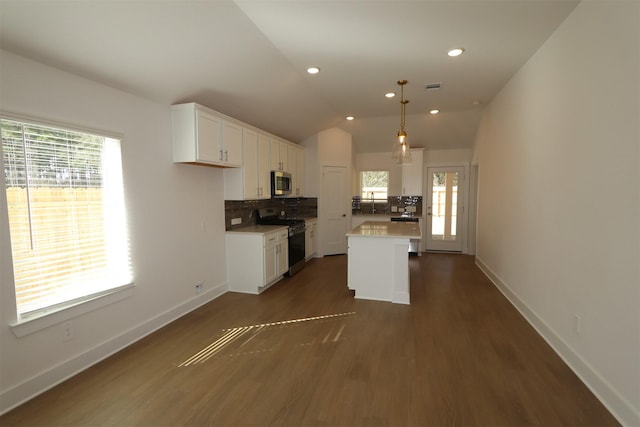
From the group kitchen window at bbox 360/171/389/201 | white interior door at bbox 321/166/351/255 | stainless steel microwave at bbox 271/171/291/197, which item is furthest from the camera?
kitchen window at bbox 360/171/389/201

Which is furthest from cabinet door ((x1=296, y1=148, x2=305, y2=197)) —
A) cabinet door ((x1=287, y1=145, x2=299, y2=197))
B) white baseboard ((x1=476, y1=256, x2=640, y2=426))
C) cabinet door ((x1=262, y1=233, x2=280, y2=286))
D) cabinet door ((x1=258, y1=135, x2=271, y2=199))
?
white baseboard ((x1=476, y1=256, x2=640, y2=426))

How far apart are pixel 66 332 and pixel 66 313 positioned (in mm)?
152

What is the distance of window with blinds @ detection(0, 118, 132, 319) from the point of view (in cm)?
209

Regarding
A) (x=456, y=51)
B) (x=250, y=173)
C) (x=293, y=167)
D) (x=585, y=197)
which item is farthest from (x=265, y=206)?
(x=585, y=197)

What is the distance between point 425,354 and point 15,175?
11.3ft

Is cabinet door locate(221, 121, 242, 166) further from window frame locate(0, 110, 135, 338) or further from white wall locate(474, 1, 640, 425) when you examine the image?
white wall locate(474, 1, 640, 425)

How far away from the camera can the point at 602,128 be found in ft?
6.83

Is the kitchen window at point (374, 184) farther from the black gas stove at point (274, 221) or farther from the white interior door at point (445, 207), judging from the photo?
the black gas stove at point (274, 221)

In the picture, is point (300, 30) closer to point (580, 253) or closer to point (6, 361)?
point (580, 253)

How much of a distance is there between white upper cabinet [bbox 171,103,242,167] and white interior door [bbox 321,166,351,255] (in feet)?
10.5

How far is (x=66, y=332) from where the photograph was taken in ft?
7.73

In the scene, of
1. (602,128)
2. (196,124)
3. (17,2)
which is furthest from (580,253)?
(17,2)

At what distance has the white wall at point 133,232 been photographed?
204cm

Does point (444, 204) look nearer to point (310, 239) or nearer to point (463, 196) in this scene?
point (463, 196)
